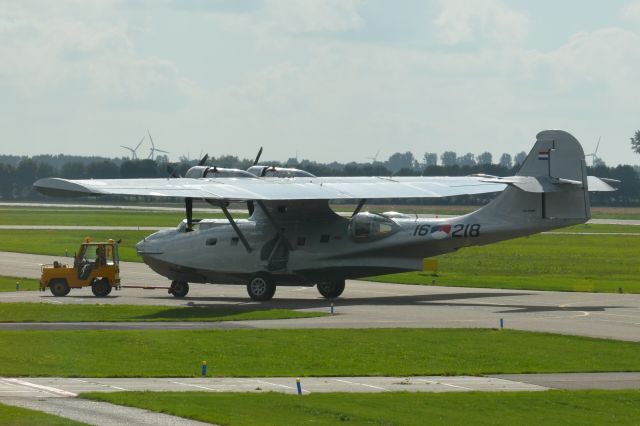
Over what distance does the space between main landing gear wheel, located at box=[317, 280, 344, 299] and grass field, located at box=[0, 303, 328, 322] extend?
5897 millimetres

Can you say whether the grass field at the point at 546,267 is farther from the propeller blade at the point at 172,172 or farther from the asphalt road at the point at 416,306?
the propeller blade at the point at 172,172

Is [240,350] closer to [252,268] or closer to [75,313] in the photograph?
[75,313]

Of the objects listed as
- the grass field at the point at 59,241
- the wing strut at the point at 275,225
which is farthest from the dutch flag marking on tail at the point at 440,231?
the grass field at the point at 59,241

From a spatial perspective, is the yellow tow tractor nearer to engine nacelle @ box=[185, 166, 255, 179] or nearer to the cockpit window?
engine nacelle @ box=[185, 166, 255, 179]

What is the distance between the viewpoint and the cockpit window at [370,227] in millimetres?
50375

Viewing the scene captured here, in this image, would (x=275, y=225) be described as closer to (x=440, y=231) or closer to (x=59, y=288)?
(x=440, y=231)

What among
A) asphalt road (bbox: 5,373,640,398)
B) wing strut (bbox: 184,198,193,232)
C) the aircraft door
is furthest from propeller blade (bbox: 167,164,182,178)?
asphalt road (bbox: 5,373,640,398)

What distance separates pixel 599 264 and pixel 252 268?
105 feet

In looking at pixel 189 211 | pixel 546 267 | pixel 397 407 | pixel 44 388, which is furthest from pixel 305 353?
pixel 546 267

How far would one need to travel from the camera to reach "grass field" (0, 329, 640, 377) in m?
31.4

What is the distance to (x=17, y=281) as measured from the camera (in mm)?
61906

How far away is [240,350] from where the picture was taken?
34688 mm

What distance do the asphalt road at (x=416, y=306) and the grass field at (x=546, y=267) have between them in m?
3.86

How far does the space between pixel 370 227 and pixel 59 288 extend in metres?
13.8
